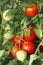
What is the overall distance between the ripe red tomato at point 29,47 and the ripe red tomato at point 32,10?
14cm

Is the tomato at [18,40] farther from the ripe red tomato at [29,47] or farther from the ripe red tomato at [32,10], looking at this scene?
the ripe red tomato at [32,10]

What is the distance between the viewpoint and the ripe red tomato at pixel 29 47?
1440mm

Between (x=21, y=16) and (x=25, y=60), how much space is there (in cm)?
22

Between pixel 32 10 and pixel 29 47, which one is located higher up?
pixel 32 10

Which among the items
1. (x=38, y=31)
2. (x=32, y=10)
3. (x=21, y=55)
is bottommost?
(x=21, y=55)

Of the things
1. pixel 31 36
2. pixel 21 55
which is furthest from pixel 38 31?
pixel 21 55

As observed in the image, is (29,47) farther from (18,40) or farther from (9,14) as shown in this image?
(9,14)

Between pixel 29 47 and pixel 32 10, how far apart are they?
19 cm

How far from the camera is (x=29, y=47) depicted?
1.45 meters

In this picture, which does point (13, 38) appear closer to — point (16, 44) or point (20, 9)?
point (16, 44)

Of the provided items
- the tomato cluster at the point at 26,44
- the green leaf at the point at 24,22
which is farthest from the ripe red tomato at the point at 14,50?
the green leaf at the point at 24,22

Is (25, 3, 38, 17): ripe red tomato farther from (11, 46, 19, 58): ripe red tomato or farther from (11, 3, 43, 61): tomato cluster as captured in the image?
(11, 46, 19, 58): ripe red tomato

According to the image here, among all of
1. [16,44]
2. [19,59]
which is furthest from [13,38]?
[19,59]

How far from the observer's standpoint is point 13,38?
4.96 ft
